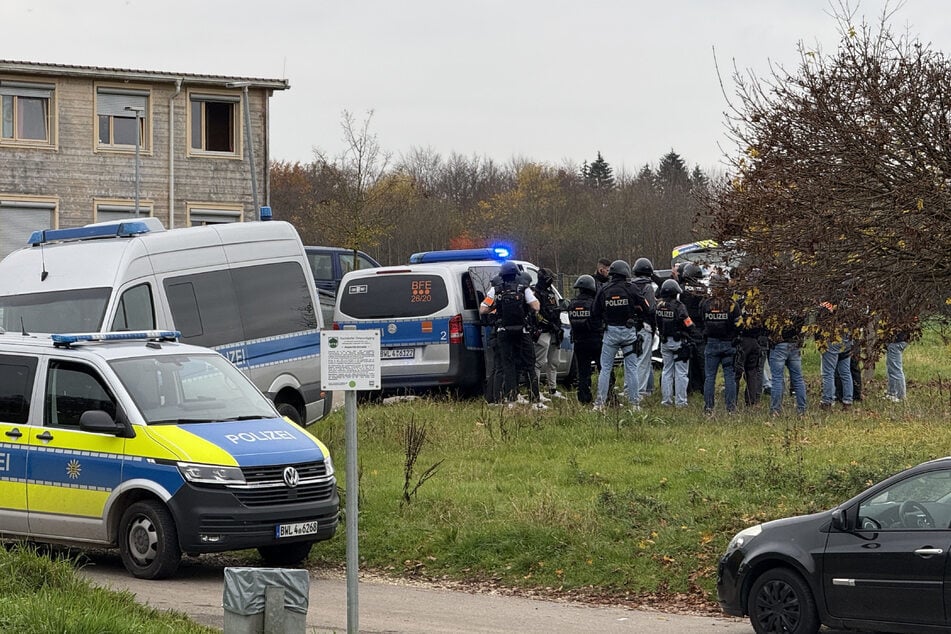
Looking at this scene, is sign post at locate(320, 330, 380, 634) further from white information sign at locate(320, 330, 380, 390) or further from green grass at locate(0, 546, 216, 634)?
green grass at locate(0, 546, 216, 634)

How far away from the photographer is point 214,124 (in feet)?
148

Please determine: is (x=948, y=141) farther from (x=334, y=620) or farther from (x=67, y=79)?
(x=67, y=79)

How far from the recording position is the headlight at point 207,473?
431 inches

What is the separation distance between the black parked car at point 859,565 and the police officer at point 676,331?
9.48m

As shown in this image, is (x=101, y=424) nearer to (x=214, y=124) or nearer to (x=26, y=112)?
(x=26, y=112)

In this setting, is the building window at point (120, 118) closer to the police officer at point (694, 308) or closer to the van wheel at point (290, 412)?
the police officer at point (694, 308)

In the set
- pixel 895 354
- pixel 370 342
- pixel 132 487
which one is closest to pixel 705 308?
pixel 895 354

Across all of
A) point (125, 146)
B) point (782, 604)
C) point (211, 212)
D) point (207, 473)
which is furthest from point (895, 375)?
point (125, 146)

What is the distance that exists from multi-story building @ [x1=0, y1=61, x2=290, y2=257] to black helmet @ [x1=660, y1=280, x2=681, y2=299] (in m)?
25.8

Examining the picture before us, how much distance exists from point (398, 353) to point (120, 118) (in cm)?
2723

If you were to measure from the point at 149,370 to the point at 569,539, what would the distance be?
156 inches

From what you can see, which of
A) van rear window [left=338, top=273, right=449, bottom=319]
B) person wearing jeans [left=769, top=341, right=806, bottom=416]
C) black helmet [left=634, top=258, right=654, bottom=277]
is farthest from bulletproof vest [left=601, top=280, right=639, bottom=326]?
van rear window [left=338, top=273, right=449, bottom=319]

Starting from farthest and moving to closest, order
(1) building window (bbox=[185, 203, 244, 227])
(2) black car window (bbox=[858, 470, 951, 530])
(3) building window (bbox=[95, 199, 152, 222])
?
(1) building window (bbox=[185, 203, 244, 227]), (3) building window (bbox=[95, 199, 152, 222]), (2) black car window (bbox=[858, 470, 951, 530])

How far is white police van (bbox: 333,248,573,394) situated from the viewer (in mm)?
19391
